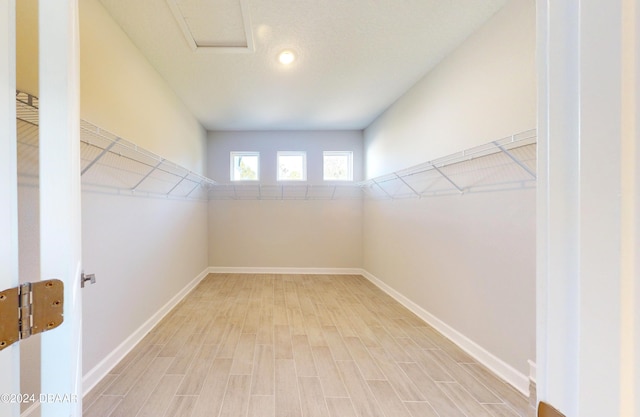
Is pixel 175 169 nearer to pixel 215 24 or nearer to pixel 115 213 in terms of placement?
pixel 115 213

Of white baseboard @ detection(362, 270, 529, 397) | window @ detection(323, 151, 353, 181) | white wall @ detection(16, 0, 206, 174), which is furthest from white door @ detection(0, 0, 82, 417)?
window @ detection(323, 151, 353, 181)

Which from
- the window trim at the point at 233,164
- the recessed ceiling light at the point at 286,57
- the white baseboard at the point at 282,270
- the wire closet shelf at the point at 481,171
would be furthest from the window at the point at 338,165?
the recessed ceiling light at the point at 286,57

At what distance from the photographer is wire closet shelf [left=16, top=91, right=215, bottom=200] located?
1.02 metres

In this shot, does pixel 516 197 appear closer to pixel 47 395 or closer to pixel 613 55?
pixel 613 55

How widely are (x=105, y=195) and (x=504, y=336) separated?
283 cm

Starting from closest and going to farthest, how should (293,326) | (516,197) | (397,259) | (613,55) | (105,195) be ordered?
(613,55) → (516,197) → (105,195) → (293,326) → (397,259)

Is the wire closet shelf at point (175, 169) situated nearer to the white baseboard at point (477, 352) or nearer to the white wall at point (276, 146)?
the white wall at point (276, 146)

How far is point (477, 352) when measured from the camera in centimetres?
190

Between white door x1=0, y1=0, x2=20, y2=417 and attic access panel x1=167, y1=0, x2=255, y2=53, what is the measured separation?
1.55 metres

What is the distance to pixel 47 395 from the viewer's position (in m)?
0.54

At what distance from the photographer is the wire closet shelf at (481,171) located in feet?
5.04

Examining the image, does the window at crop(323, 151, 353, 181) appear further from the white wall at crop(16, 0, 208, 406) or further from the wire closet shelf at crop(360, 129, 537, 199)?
the white wall at crop(16, 0, 208, 406)

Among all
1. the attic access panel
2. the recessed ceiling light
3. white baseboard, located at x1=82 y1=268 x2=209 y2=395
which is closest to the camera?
white baseboard, located at x1=82 y1=268 x2=209 y2=395

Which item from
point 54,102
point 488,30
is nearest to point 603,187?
point 54,102
